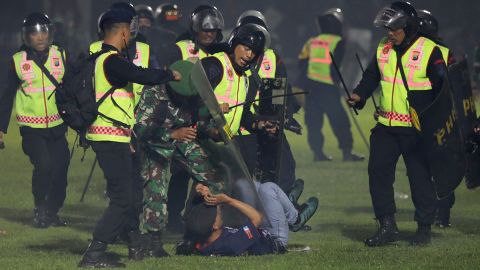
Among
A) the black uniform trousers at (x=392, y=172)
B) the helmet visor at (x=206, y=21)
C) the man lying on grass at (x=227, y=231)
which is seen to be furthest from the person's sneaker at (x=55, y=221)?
the black uniform trousers at (x=392, y=172)

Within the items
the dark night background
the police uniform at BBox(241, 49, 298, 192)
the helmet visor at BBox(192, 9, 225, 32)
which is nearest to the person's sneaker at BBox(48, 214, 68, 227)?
the police uniform at BBox(241, 49, 298, 192)

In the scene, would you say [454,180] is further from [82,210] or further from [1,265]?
[82,210]

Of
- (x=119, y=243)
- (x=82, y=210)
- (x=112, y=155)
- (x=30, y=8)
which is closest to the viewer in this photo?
(x=112, y=155)

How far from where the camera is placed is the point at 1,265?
11.0 metres

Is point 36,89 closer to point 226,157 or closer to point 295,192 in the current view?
point 295,192

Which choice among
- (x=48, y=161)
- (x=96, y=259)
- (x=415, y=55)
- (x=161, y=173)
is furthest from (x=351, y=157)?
(x=96, y=259)

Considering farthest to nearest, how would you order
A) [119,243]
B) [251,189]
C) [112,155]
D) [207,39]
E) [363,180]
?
[363,180] → [207,39] → [119,243] → [251,189] → [112,155]

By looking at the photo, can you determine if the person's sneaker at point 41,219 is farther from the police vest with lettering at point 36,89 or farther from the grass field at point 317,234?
the police vest with lettering at point 36,89

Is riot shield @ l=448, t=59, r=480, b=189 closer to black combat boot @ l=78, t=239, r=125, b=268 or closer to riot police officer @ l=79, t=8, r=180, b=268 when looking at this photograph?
riot police officer @ l=79, t=8, r=180, b=268

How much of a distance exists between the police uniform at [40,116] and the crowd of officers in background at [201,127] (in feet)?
0.04

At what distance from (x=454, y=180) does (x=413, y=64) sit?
3.48 ft

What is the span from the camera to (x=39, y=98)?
544 inches

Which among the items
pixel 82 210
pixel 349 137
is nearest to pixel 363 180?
pixel 349 137

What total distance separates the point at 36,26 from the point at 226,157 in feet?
11.2
